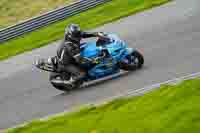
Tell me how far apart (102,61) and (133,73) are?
36.7 inches

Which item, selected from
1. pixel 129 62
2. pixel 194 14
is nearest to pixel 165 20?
pixel 194 14

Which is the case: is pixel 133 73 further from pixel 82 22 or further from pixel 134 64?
pixel 82 22

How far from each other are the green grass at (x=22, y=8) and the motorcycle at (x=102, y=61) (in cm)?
1364

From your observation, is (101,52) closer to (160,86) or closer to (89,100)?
(89,100)

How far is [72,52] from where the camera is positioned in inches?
672

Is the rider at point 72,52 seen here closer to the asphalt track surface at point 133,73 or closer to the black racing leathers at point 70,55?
the black racing leathers at point 70,55

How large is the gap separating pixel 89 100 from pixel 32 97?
2.27 meters

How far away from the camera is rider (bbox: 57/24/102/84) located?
16812 millimetres

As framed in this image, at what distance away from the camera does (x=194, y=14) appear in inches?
853

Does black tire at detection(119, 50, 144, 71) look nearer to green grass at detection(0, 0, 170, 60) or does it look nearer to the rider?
the rider

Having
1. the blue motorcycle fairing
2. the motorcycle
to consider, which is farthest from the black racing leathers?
the blue motorcycle fairing

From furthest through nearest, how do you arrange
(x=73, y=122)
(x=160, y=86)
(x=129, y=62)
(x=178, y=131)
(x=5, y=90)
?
1. (x=5, y=90)
2. (x=129, y=62)
3. (x=160, y=86)
4. (x=73, y=122)
5. (x=178, y=131)

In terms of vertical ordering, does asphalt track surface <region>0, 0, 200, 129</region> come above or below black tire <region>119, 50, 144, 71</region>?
below

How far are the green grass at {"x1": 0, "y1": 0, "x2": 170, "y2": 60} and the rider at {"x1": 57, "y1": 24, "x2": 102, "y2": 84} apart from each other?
260 inches
